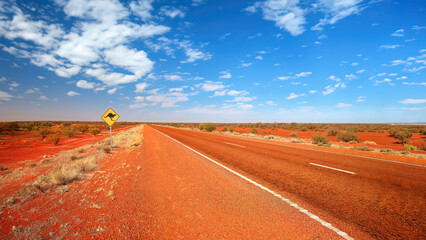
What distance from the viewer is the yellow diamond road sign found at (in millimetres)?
11867

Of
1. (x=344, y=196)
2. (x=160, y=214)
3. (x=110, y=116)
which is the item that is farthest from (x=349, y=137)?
(x=110, y=116)

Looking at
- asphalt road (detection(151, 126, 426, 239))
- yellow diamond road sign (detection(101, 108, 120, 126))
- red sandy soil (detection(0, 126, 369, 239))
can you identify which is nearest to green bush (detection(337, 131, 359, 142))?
asphalt road (detection(151, 126, 426, 239))

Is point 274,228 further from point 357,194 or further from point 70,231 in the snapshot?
point 70,231

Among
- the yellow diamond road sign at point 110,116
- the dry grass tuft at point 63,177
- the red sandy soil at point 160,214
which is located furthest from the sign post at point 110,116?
the red sandy soil at point 160,214

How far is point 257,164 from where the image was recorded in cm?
A: 730

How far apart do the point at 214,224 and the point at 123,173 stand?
449 cm

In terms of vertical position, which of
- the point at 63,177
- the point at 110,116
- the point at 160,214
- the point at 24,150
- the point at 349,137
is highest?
the point at 110,116

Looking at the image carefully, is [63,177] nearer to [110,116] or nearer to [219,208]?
[219,208]

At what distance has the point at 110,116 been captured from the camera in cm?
1216

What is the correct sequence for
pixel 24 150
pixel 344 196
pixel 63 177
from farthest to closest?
1. pixel 24 150
2. pixel 63 177
3. pixel 344 196

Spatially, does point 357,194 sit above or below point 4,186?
above

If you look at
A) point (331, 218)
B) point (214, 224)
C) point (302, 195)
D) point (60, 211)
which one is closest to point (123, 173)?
point (60, 211)

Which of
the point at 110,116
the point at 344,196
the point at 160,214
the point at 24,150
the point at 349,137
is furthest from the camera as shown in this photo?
the point at 349,137

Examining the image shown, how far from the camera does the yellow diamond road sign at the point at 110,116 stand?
11867 mm
